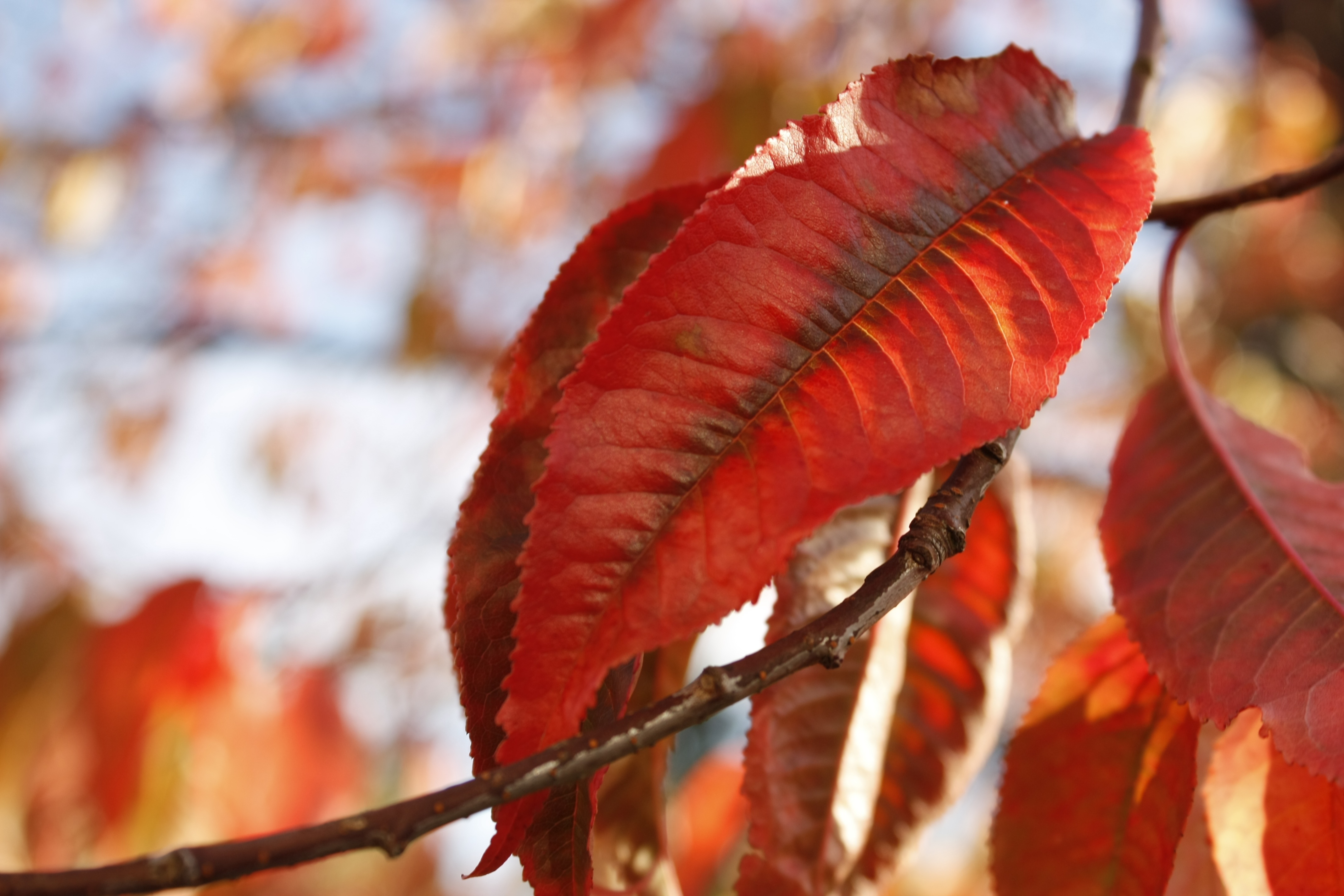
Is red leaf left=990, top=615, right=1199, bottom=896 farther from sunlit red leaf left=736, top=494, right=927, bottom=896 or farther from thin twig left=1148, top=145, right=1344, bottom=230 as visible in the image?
thin twig left=1148, top=145, right=1344, bottom=230

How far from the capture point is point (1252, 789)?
42cm

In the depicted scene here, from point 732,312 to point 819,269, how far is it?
0.04 m

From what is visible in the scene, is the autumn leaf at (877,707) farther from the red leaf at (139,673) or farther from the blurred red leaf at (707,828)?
the red leaf at (139,673)

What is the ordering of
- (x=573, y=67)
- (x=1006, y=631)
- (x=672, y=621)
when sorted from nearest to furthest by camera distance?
(x=672, y=621), (x=1006, y=631), (x=573, y=67)

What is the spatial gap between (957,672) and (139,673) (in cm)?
130

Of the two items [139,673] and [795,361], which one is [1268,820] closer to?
[795,361]

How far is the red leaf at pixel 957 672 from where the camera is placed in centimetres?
49

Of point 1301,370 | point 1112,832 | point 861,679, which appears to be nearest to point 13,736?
point 861,679

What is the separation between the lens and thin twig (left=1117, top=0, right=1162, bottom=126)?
53cm

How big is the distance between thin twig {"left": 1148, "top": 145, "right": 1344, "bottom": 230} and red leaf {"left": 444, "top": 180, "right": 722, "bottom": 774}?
0.25 metres

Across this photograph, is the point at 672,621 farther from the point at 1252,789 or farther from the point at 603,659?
the point at 1252,789

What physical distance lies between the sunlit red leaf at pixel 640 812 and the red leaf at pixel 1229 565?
8.7 inches

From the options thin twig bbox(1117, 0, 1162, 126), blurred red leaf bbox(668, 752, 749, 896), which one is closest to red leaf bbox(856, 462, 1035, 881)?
thin twig bbox(1117, 0, 1162, 126)

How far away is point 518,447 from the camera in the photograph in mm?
376
